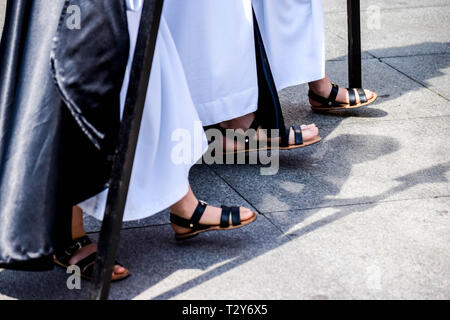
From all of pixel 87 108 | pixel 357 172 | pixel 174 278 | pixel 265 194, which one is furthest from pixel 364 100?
pixel 87 108

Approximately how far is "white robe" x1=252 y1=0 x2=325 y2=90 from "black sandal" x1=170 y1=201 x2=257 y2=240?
1.23 meters

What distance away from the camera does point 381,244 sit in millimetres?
2857

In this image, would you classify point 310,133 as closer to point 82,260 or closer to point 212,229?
point 212,229

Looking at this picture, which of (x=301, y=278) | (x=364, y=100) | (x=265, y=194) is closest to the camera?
(x=301, y=278)

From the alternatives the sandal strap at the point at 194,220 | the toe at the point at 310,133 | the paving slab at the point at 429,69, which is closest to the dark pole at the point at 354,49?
the paving slab at the point at 429,69

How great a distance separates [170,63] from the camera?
268cm

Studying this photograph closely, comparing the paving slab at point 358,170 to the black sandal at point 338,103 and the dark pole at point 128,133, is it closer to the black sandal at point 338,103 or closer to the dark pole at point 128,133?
the black sandal at point 338,103

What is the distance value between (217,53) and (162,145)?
2.72 ft

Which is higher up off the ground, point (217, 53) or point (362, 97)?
point (217, 53)

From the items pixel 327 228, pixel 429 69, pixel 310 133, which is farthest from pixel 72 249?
pixel 429 69

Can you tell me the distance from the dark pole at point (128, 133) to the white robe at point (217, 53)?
43.6 inches

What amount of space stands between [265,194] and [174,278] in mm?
808
